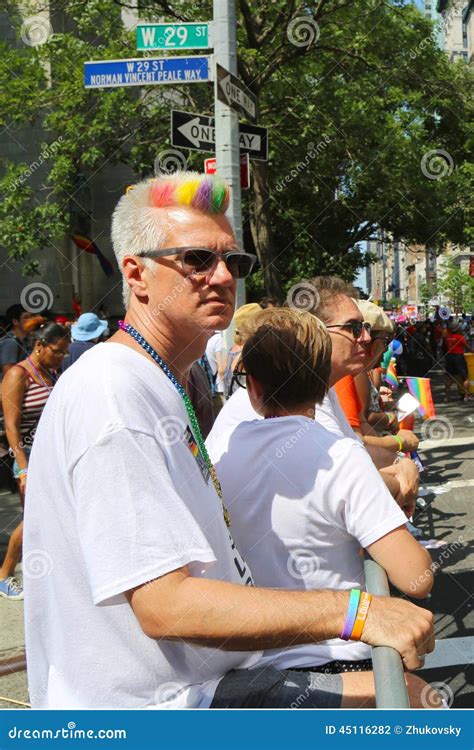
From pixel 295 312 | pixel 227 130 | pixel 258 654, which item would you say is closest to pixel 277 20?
pixel 227 130

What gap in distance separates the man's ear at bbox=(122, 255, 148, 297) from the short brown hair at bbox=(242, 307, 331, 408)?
680 millimetres

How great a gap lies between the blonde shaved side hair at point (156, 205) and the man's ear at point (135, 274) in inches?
0.5

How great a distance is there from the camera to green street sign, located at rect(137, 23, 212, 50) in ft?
21.9

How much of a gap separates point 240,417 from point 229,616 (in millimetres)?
1122

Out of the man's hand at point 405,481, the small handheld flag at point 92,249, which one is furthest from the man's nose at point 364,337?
the small handheld flag at point 92,249

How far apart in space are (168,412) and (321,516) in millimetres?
655

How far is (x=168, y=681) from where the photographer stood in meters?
1.53

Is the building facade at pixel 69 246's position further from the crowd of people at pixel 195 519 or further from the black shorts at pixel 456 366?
the crowd of people at pixel 195 519
